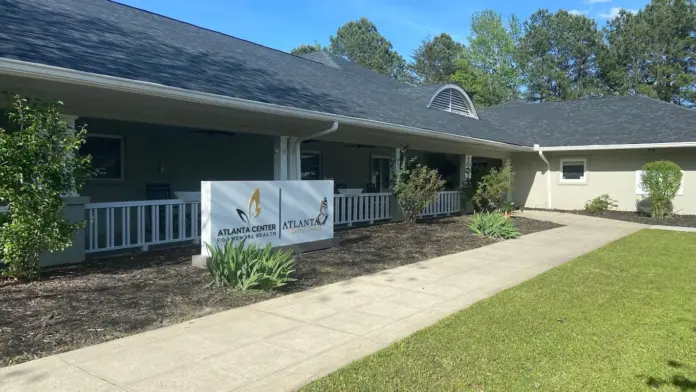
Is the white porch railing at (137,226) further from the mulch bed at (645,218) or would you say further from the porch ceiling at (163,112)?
the mulch bed at (645,218)

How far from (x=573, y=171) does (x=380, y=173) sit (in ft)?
26.1

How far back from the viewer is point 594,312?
207 inches

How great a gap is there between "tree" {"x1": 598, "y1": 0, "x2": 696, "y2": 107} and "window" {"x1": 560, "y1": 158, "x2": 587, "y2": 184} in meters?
25.8

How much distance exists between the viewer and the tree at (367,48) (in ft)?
191

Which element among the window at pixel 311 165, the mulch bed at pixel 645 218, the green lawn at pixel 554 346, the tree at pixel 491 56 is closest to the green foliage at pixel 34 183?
the green lawn at pixel 554 346

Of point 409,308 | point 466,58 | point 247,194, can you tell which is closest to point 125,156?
point 247,194

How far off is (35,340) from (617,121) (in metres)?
20.6

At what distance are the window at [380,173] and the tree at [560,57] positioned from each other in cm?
3193

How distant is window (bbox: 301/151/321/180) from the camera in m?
15.4

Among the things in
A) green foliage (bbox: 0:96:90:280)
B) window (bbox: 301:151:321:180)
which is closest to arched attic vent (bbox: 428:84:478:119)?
window (bbox: 301:151:321:180)

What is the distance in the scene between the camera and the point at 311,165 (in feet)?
51.4

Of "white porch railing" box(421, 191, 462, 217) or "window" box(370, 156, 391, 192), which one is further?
"window" box(370, 156, 391, 192)

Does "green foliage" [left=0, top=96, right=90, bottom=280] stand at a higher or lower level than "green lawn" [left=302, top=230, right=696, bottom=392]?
higher

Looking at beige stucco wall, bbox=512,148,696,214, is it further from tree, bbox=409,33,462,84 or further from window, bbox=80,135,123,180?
tree, bbox=409,33,462,84
